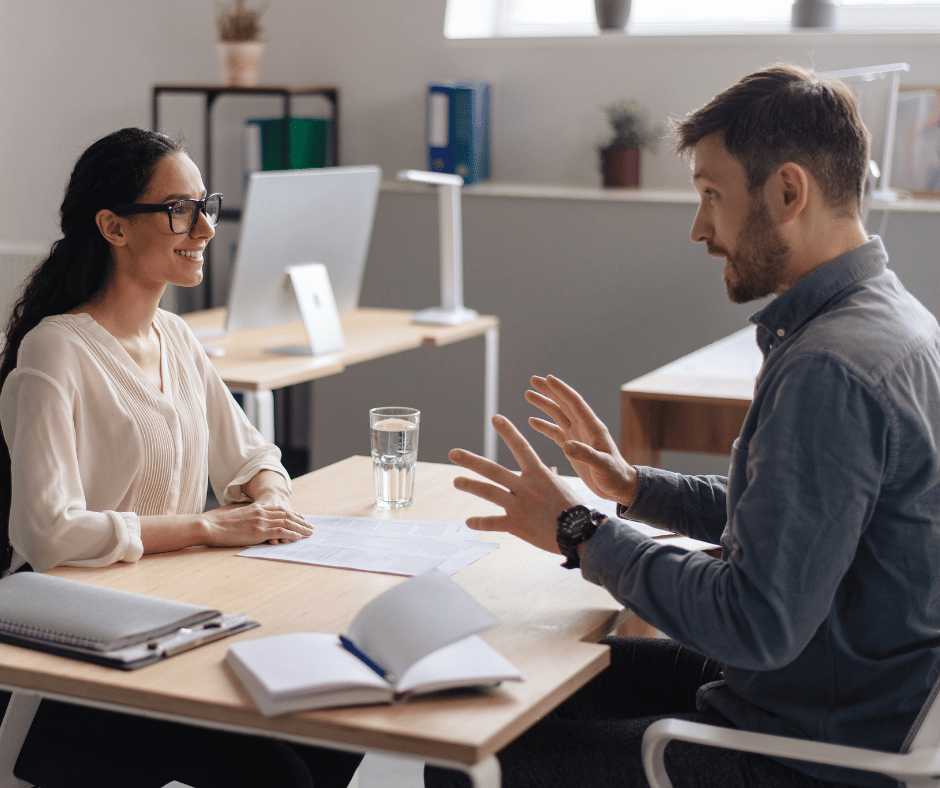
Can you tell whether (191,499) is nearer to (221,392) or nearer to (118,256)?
(221,392)

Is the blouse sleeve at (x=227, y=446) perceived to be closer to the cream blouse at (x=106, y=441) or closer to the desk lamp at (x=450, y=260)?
the cream blouse at (x=106, y=441)

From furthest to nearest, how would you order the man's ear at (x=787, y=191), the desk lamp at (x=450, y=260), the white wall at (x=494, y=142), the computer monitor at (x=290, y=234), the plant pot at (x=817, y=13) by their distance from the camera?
the white wall at (x=494, y=142) → the plant pot at (x=817, y=13) → the desk lamp at (x=450, y=260) → the computer monitor at (x=290, y=234) → the man's ear at (x=787, y=191)

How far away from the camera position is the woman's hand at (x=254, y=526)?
4.91 ft

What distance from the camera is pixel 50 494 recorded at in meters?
1.42

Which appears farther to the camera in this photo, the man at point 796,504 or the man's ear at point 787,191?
the man's ear at point 787,191

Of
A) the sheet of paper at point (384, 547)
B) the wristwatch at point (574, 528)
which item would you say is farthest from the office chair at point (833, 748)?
the sheet of paper at point (384, 547)

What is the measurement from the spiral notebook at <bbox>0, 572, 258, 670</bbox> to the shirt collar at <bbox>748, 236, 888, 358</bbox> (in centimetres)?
68

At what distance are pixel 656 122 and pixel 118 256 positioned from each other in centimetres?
257

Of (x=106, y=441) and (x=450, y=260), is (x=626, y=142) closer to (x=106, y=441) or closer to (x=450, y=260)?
(x=450, y=260)

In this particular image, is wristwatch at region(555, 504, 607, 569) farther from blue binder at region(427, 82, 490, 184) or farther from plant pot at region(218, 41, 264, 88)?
plant pot at region(218, 41, 264, 88)

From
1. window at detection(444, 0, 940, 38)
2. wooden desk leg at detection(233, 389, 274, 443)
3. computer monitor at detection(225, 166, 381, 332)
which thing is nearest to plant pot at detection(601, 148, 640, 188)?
window at detection(444, 0, 940, 38)

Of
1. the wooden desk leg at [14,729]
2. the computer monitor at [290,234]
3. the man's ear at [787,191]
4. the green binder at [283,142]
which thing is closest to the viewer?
the man's ear at [787,191]

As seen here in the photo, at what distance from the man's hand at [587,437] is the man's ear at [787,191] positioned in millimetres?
388

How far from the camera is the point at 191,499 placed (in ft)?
5.75
